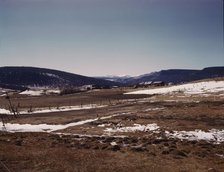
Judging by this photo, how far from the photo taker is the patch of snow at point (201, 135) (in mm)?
31356

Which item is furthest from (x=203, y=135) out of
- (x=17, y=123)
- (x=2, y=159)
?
(x=17, y=123)

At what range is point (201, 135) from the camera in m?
32.8

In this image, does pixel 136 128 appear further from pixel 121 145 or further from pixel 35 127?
pixel 35 127

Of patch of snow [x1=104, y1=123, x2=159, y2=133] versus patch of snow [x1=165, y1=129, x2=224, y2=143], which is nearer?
patch of snow [x1=165, y1=129, x2=224, y2=143]

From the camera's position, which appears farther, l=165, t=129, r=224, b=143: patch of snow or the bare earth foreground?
l=165, t=129, r=224, b=143: patch of snow

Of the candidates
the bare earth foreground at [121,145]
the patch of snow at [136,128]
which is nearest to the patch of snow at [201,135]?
the bare earth foreground at [121,145]

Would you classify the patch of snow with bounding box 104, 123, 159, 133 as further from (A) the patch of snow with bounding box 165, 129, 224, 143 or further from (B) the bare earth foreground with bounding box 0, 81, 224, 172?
(A) the patch of snow with bounding box 165, 129, 224, 143

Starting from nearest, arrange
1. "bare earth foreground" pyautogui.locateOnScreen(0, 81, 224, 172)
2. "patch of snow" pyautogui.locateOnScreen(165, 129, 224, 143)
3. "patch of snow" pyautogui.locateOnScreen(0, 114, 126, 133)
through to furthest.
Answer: "bare earth foreground" pyautogui.locateOnScreen(0, 81, 224, 172)
"patch of snow" pyautogui.locateOnScreen(165, 129, 224, 143)
"patch of snow" pyautogui.locateOnScreen(0, 114, 126, 133)

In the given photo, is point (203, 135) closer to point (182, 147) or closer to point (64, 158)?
point (182, 147)

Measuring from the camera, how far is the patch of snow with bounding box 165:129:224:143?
1234 inches

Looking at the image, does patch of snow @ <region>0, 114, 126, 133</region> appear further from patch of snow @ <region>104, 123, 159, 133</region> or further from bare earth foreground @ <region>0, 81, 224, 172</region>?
patch of snow @ <region>104, 123, 159, 133</region>

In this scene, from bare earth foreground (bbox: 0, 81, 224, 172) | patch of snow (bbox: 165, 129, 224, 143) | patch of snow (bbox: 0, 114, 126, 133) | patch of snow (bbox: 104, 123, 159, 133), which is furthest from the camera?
patch of snow (bbox: 0, 114, 126, 133)

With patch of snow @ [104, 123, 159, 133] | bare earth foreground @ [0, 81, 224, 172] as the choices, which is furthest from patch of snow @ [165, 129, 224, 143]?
patch of snow @ [104, 123, 159, 133]

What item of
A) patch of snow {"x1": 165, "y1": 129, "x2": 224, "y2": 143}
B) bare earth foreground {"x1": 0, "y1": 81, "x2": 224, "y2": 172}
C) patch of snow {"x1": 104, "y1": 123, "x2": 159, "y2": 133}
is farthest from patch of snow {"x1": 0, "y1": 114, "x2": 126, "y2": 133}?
patch of snow {"x1": 165, "y1": 129, "x2": 224, "y2": 143}
